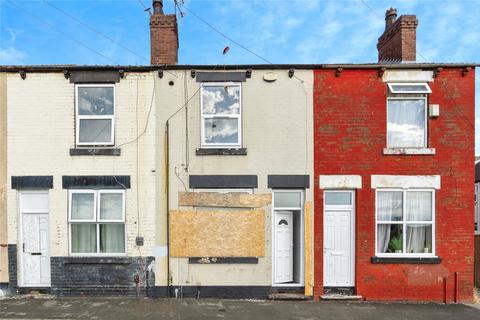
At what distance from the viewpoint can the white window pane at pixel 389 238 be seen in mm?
8391

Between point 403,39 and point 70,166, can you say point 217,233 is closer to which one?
point 70,166

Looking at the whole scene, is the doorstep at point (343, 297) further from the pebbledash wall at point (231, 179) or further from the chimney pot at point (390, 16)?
the chimney pot at point (390, 16)

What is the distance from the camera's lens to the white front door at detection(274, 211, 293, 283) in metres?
8.52

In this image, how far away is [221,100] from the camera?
855 centimetres

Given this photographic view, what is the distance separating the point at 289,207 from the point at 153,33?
19.4ft

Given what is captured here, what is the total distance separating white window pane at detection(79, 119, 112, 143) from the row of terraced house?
4 cm

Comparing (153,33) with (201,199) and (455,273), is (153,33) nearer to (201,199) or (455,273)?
(201,199)

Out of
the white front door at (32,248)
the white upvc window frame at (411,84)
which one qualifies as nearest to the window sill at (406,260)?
the white upvc window frame at (411,84)

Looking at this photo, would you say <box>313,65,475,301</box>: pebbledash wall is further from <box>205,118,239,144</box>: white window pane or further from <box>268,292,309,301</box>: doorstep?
<box>205,118,239,144</box>: white window pane

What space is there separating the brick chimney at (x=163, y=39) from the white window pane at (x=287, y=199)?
459cm

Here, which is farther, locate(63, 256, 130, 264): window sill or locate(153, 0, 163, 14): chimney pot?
locate(153, 0, 163, 14): chimney pot

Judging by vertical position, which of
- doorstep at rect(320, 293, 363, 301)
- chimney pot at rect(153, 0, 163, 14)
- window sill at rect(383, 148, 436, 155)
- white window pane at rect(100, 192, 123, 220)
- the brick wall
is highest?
chimney pot at rect(153, 0, 163, 14)

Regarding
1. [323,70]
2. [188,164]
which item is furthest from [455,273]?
[188,164]

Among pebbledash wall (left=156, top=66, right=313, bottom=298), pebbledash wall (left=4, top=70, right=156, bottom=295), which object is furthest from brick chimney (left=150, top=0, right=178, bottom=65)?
pebbledash wall (left=4, top=70, right=156, bottom=295)
